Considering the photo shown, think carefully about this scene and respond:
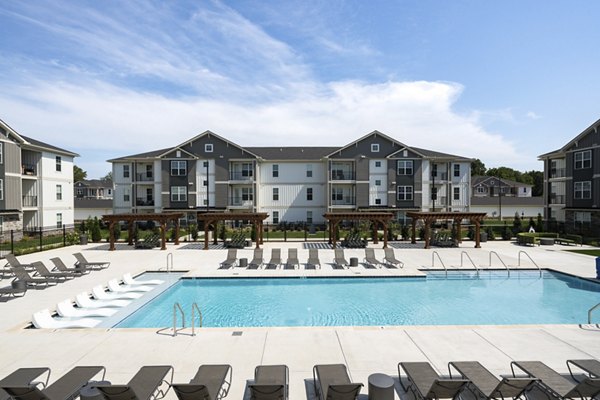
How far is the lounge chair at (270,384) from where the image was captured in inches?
226

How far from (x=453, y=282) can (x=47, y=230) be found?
126 feet

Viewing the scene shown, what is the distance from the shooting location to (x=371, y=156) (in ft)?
140

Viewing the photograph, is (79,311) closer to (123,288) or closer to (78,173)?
(123,288)

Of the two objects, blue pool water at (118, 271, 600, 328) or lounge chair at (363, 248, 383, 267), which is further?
lounge chair at (363, 248, 383, 267)

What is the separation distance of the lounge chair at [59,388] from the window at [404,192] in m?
39.5

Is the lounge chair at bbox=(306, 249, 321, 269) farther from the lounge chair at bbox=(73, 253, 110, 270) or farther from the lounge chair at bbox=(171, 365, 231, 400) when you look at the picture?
the lounge chair at bbox=(171, 365, 231, 400)

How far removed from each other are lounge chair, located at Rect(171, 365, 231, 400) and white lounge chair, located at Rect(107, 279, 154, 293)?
922 cm

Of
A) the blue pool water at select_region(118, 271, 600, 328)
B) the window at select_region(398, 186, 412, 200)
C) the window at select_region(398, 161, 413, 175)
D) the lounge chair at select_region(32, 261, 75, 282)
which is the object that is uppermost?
the window at select_region(398, 161, 413, 175)

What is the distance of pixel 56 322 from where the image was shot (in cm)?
1062

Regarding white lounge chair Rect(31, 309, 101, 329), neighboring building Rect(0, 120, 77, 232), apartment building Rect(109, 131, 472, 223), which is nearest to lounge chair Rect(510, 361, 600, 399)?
white lounge chair Rect(31, 309, 101, 329)

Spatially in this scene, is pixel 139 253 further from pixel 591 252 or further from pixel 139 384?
pixel 591 252

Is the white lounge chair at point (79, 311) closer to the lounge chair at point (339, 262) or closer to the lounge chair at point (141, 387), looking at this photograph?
the lounge chair at point (141, 387)

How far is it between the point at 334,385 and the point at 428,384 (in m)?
1.78

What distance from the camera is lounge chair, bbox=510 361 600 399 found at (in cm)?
566
